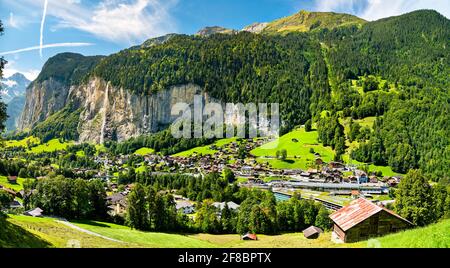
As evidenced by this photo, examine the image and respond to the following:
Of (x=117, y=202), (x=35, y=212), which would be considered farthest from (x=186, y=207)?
(x=35, y=212)

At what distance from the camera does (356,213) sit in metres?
26.7

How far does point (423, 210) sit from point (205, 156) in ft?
403

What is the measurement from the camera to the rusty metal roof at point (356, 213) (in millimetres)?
25406

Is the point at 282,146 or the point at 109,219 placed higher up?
the point at 282,146

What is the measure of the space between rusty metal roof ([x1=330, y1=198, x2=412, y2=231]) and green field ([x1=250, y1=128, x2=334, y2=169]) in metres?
108

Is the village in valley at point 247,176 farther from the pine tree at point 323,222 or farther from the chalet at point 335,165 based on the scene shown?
the pine tree at point 323,222

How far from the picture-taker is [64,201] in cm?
5681

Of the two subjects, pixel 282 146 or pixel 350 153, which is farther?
pixel 282 146

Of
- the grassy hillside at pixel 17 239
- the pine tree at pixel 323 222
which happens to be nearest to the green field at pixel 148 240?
the grassy hillside at pixel 17 239

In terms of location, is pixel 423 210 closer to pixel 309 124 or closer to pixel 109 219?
pixel 109 219

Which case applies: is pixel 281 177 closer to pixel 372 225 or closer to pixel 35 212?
pixel 35 212

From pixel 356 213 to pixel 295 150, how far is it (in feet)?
411

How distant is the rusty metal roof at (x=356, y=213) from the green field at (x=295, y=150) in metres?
108
